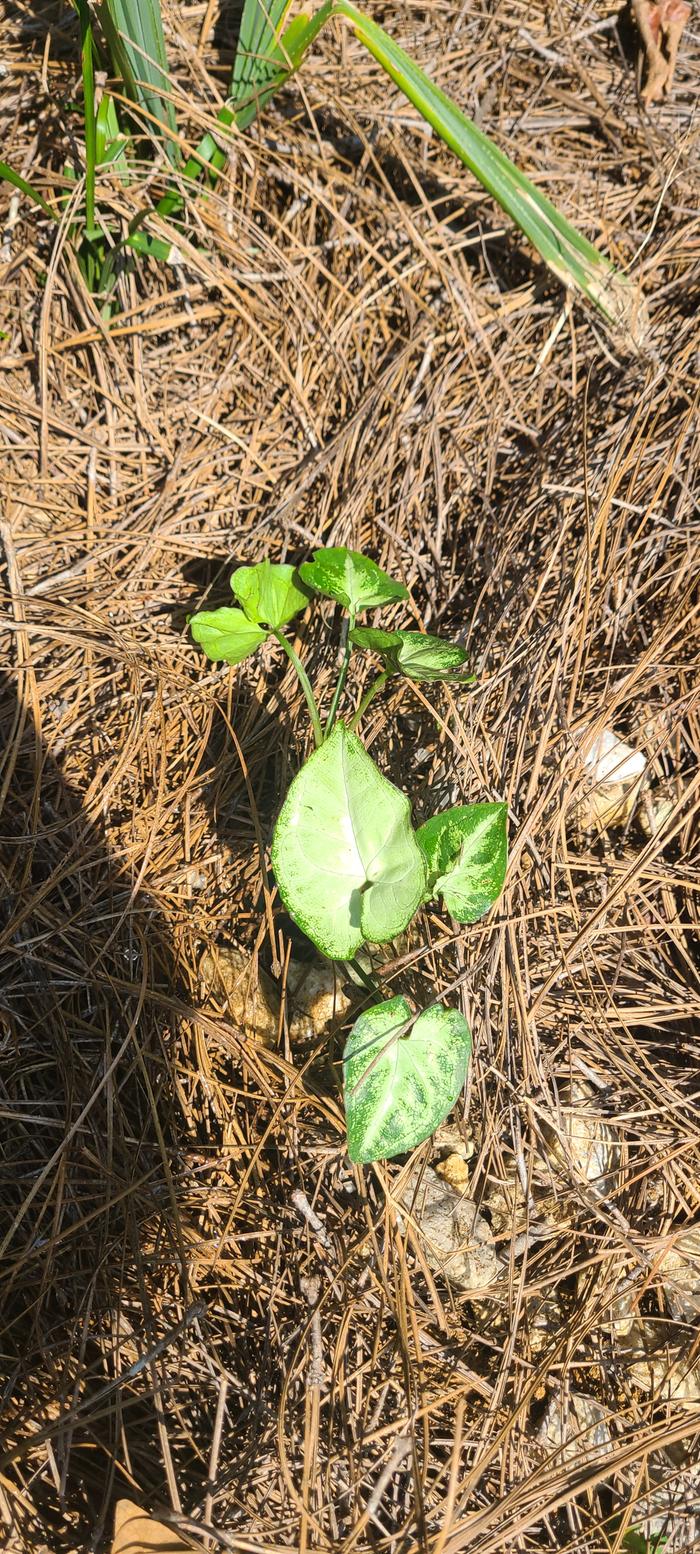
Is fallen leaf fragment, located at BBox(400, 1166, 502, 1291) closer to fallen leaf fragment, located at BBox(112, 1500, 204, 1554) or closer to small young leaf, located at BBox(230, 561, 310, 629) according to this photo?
fallen leaf fragment, located at BBox(112, 1500, 204, 1554)

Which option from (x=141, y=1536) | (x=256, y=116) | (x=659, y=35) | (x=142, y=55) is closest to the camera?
(x=141, y=1536)

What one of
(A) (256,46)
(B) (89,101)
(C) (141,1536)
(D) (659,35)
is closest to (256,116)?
(A) (256,46)

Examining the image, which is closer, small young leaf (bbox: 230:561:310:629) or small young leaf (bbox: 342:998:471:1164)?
small young leaf (bbox: 342:998:471:1164)

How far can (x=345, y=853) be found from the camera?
1086 mm

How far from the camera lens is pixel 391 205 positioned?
1439mm

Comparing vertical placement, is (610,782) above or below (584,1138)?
above

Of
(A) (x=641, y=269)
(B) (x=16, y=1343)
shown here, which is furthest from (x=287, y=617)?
(B) (x=16, y=1343)

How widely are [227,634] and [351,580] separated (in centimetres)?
18

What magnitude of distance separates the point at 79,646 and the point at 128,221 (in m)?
0.64

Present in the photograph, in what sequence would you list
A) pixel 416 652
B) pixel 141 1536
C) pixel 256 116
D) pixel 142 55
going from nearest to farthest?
pixel 141 1536
pixel 416 652
pixel 142 55
pixel 256 116

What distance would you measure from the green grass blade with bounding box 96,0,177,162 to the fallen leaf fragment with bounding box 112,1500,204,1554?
170cm

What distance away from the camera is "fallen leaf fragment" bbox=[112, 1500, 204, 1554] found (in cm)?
90

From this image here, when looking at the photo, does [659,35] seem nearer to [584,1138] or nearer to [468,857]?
[468,857]

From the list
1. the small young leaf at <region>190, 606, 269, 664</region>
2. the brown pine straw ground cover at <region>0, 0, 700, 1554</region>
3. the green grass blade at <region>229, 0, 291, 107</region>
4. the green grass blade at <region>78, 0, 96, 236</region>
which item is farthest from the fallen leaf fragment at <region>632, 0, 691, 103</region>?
the small young leaf at <region>190, 606, 269, 664</region>
